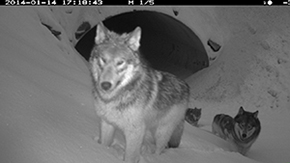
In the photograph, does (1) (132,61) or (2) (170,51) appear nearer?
(1) (132,61)

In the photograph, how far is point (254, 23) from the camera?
40.7 feet

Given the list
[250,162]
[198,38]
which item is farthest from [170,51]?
[250,162]

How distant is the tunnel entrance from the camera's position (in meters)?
13.5

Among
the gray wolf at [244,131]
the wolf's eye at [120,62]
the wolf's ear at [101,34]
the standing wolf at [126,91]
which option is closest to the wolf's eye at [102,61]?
the standing wolf at [126,91]

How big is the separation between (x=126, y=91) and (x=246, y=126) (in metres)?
5.23

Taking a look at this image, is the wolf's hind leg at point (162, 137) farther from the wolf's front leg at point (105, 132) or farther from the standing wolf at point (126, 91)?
the wolf's front leg at point (105, 132)

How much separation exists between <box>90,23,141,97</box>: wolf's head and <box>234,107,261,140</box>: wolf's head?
16.9 feet

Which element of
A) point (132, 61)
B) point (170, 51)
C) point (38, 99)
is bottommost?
point (170, 51)

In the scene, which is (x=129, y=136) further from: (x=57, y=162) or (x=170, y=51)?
(x=170, y=51)

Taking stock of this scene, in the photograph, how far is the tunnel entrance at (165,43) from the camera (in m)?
13.5

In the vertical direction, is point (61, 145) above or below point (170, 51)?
above

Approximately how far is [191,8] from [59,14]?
5273 millimetres

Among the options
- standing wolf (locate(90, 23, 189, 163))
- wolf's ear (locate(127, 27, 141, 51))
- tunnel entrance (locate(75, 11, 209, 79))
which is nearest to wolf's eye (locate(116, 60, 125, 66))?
standing wolf (locate(90, 23, 189, 163))

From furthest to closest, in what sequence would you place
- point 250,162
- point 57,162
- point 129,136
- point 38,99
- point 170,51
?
point 170,51
point 250,162
point 38,99
point 129,136
point 57,162
